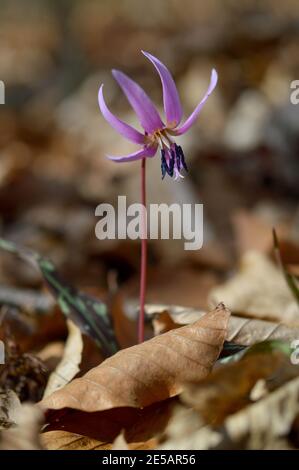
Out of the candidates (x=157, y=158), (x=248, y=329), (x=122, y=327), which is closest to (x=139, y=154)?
(x=248, y=329)

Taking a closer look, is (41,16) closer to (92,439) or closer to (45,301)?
(45,301)

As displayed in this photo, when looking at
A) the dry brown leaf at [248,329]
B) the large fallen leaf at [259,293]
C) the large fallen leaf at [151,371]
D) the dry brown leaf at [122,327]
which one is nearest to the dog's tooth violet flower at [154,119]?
the large fallen leaf at [151,371]

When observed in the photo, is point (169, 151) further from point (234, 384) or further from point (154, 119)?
point (234, 384)

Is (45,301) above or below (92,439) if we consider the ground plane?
above

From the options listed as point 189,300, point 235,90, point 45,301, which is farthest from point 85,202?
point 235,90

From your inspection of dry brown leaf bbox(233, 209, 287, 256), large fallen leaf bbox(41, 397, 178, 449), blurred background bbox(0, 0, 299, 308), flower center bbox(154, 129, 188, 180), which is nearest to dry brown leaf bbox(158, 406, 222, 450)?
large fallen leaf bbox(41, 397, 178, 449)

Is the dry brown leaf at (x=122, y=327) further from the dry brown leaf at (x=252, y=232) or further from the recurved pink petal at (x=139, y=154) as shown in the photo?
the dry brown leaf at (x=252, y=232)
